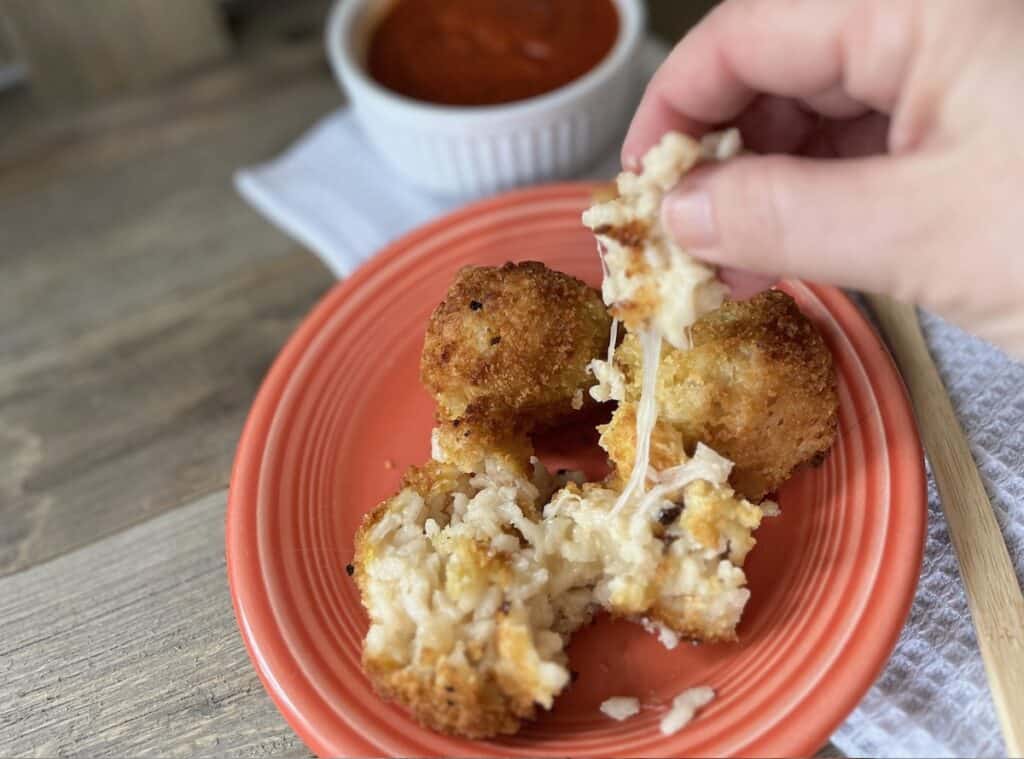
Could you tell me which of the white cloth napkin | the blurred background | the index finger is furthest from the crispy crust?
the blurred background

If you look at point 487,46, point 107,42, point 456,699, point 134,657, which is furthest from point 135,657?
point 107,42

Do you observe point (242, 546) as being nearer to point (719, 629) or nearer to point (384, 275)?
point (384, 275)

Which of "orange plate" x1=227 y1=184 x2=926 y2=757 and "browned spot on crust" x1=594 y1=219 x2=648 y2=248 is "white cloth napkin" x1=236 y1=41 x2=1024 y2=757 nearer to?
"orange plate" x1=227 y1=184 x2=926 y2=757

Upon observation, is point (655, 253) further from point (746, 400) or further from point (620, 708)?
point (620, 708)

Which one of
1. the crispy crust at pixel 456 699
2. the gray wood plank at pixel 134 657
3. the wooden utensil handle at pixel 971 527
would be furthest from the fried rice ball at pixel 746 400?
the gray wood plank at pixel 134 657

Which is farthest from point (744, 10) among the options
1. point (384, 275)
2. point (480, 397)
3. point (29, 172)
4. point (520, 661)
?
point (29, 172)
